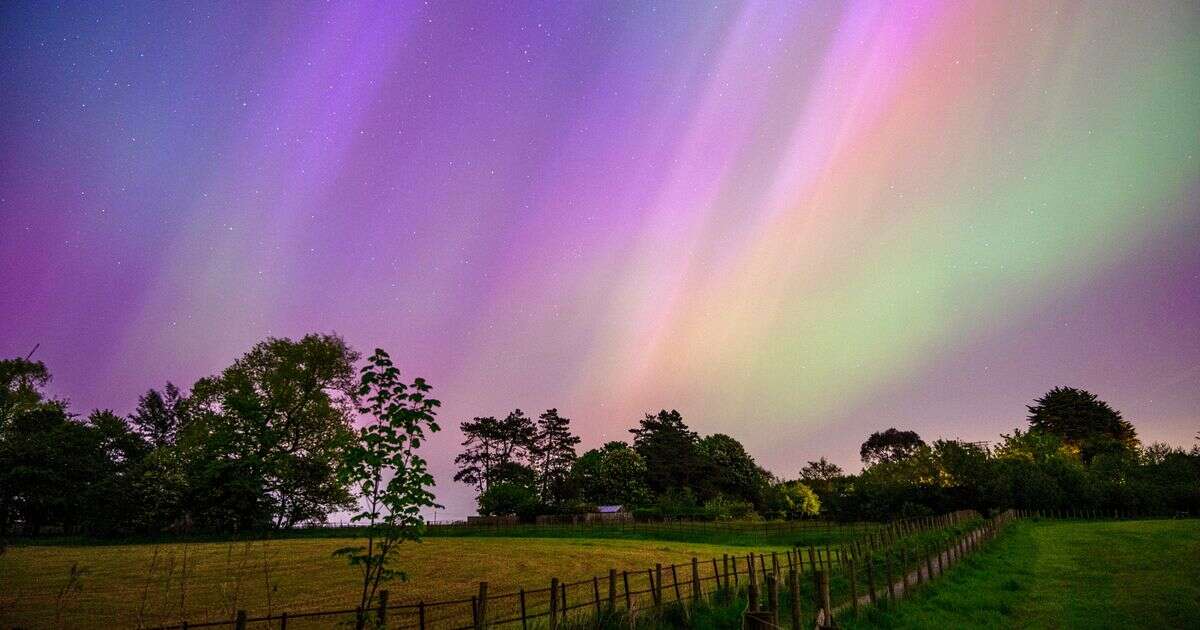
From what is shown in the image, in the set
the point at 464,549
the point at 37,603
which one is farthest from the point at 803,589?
the point at 464,549

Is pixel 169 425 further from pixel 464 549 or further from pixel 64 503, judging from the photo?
pixel 464 549

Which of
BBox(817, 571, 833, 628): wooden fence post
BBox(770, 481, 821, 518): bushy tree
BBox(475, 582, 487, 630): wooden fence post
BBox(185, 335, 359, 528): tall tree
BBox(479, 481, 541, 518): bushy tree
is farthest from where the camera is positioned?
BBox(770, 481, 821, 518): bushy tree

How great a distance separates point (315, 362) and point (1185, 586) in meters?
61.7

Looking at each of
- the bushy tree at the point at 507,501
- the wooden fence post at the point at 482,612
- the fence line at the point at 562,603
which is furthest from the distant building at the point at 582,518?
the wooden fence post at the point at 482,612

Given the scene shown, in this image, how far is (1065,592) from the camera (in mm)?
18438

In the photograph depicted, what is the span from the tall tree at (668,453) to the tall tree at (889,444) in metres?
73.0

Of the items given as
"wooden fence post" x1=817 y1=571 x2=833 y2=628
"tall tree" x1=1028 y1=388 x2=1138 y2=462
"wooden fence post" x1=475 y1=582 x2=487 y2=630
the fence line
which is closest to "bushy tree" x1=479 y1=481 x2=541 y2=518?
the fence line

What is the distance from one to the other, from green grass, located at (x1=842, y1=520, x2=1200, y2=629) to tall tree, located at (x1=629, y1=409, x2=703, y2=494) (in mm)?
76045

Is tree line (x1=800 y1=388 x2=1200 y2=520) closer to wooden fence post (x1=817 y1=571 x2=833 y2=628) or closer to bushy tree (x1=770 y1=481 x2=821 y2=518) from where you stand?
bushy tree (x1=770 y1=481 x2=821 y2=518)

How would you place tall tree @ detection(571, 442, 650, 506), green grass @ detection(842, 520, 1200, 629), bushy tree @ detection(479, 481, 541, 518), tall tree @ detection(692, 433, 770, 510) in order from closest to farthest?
1. green grass @ detection(842, 520, 1200, 629)
2. bushy tree @ detection(479, 481, 541, 518)
3. tall tree @ detection(571, 442, 650, 506)
4. tall tree @ detection(692, 433, 770, 510)

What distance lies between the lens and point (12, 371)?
55531 millimetres

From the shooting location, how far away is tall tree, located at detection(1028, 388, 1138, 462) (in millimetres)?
116812

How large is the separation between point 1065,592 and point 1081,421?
12960cm

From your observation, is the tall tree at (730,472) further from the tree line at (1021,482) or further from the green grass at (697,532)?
the green grass at (697,532)
